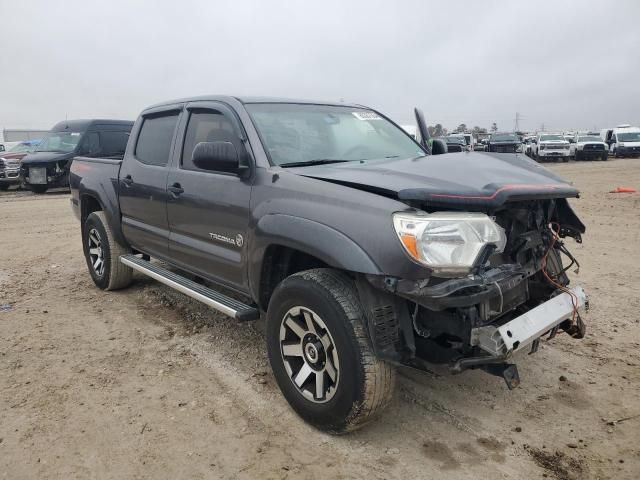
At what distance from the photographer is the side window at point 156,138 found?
436cm

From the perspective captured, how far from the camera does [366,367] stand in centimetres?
255

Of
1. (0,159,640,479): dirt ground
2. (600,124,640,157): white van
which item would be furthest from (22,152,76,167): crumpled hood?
(600,124,640,157): white van

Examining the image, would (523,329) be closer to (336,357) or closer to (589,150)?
(336,357)

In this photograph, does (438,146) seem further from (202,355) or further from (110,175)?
(110,175)

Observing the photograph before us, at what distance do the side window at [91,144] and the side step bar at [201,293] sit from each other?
10.9m

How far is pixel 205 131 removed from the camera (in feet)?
13.0

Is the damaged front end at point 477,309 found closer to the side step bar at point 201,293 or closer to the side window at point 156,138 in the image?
the side step bar at point 201,293

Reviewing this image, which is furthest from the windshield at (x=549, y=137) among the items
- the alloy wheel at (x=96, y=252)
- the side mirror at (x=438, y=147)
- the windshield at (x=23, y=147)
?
the alloy wheel at (x=96, y=252)

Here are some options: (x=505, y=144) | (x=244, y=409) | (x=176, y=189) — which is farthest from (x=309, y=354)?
(x=505, y=144)

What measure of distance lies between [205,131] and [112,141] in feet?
40.8

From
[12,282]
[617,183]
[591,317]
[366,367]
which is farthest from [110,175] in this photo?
[617,183]

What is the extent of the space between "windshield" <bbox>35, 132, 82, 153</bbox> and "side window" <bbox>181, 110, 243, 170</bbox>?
40.1 feet

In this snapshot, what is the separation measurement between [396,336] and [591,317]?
266 centimetres

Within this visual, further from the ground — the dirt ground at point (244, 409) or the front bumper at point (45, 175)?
the front bumper at point (45, 175)
